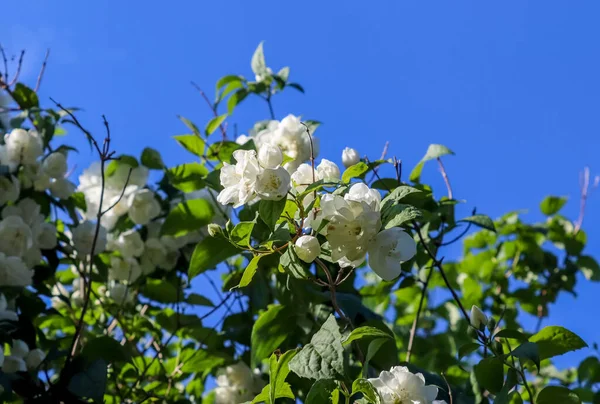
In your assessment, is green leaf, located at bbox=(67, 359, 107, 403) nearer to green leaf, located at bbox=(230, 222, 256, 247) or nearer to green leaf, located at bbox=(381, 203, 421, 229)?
green leaf, located at bbox=(230, 222, 256, 247)

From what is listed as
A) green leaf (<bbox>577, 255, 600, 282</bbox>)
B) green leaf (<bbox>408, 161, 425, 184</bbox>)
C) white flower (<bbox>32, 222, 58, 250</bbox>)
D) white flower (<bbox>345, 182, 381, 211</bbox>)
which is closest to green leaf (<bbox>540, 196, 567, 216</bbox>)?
green leaf (<bbox>577, 255, 600, 282</bbox>)

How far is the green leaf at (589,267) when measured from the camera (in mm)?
2832

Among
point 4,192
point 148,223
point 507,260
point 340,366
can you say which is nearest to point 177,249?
point 148,223

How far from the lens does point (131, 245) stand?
7.11 feet

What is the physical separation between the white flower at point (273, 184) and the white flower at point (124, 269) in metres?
1.16

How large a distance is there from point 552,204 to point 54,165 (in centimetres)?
188

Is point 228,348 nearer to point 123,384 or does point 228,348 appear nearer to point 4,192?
point 123,384

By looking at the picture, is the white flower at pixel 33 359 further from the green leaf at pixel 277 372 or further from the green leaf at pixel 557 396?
the green leaf at pixel 557 396

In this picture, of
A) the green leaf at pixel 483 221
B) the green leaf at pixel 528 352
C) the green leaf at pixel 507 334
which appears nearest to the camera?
the green leaf at pixel 528 352

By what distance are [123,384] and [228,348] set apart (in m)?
0.35

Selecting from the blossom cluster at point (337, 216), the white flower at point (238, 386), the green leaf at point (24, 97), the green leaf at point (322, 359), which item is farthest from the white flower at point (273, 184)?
the green leaf at point (24, 97)

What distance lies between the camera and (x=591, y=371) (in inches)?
86.7

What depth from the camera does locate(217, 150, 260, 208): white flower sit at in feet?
3.69

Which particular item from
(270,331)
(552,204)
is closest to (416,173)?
(270,331)
